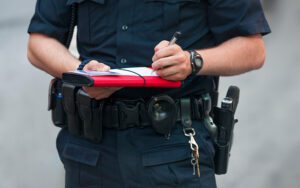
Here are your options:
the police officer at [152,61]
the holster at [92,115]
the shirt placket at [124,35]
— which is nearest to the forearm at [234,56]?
the police officer at [152,61]

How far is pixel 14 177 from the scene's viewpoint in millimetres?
3633

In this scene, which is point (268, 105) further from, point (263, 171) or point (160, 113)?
point (160, 113)

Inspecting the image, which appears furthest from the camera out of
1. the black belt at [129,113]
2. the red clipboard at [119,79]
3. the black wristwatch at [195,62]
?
the black belt at [129,113]

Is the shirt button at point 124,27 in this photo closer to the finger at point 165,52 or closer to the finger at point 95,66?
the finger at point 95,66

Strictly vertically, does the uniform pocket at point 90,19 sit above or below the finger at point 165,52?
above

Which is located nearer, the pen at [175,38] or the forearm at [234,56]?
the pen at [175,38]

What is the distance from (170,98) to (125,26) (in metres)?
0.28

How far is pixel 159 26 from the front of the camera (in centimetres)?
197

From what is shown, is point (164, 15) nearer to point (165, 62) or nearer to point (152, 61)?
point (152, 61)

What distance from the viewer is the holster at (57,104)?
6.94ft

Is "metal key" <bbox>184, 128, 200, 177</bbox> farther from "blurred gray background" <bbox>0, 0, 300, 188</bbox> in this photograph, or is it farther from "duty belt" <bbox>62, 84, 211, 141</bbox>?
"blurred gray background" <bbox>0, 0, 300, 188</bbox>

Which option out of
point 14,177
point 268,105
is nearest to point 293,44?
point 268,105

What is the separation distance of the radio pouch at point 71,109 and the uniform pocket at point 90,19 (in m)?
0.19

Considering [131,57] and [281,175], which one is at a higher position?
[131,57]
